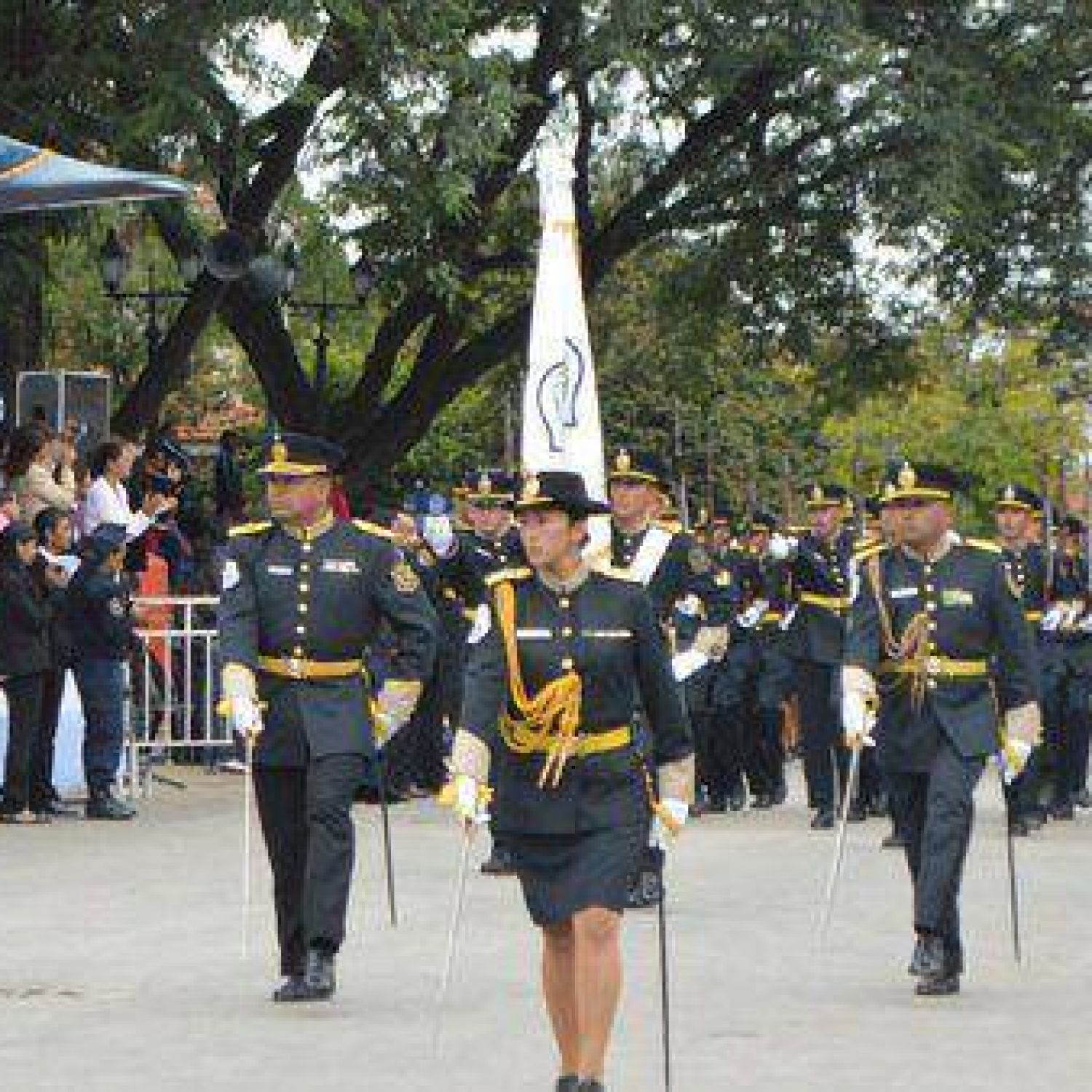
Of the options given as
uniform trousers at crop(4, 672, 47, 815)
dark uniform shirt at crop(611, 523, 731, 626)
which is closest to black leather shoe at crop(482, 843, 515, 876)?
dark uniform shirt at crop(611, 523, 731, 626)

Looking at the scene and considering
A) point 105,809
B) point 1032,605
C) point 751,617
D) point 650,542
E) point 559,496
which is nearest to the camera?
point 559,496

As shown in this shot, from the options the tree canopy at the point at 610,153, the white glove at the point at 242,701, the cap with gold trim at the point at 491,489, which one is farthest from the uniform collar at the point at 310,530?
the tree canopy at the point at 610,153

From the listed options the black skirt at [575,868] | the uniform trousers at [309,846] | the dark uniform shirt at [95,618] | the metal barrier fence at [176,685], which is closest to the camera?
the black skirt at [575,868]

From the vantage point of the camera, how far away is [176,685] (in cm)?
2297

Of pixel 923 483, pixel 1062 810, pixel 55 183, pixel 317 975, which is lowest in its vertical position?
pixel 317 975

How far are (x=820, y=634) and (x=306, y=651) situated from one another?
8924 millimetres

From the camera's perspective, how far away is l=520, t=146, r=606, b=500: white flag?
15.6m

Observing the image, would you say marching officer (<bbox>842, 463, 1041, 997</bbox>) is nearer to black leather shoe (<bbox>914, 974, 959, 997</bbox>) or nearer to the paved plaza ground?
black leather shoe (<bbox>914, 974, 959, 997</bbox>)

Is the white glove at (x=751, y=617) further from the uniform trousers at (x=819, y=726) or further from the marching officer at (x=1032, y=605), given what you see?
the marching officer at (x=1032, y=605)

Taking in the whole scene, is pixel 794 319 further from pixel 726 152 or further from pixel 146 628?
pixel 146 628

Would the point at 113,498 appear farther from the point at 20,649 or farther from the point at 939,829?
the point at 939,829

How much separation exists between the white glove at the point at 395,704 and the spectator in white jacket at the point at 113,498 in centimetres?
846

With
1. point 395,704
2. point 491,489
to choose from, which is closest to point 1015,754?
point 395,704

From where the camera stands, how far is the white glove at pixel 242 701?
11539 millimetres
